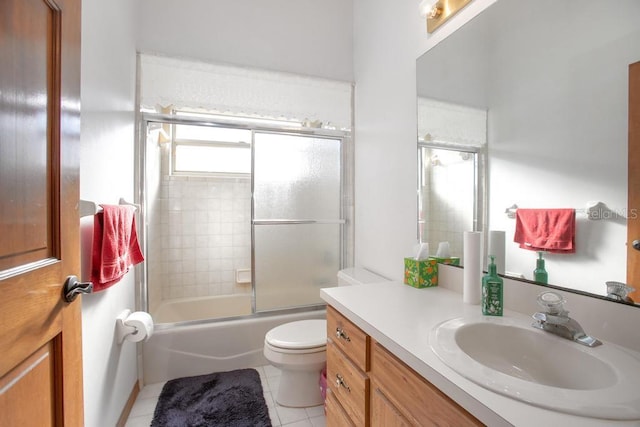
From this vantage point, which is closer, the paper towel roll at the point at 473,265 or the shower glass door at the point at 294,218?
the paper towel roll at the point at 473,265

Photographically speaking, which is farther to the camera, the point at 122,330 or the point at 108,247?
the point at 122,330

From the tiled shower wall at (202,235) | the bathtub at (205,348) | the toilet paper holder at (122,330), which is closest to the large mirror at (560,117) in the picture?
the bathtub at (205,348)

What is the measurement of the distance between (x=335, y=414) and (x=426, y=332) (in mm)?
648

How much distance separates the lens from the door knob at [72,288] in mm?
795

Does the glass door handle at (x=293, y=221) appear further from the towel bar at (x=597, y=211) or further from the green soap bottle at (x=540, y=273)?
the towel bar at (x=597, y=211)

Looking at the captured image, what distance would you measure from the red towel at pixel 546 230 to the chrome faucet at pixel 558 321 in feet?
0.57

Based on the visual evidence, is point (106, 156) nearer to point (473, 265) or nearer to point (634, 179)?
point (473, 265)

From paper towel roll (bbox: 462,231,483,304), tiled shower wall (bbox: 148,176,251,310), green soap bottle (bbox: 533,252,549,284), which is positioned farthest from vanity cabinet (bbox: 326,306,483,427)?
tiled shower wall (bbox: 148,176,251,310)

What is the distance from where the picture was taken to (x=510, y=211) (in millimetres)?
1065

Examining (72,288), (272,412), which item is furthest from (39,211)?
(272,412)

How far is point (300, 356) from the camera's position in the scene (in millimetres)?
1606

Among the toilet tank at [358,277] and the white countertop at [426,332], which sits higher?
the white countertop at [426,332]

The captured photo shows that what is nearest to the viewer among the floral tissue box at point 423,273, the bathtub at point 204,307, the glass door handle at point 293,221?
the floral tissue box at point 423,273

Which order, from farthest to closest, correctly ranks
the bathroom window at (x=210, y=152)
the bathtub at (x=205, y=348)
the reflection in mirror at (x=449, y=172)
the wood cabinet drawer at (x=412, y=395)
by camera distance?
the bathroom window at (x=210, y=152) → the bathtub at (x=205, y=348) → the reflection in mirror at (x=449, y=172) → the wood cabinet drawer at (x=412, y=395)
